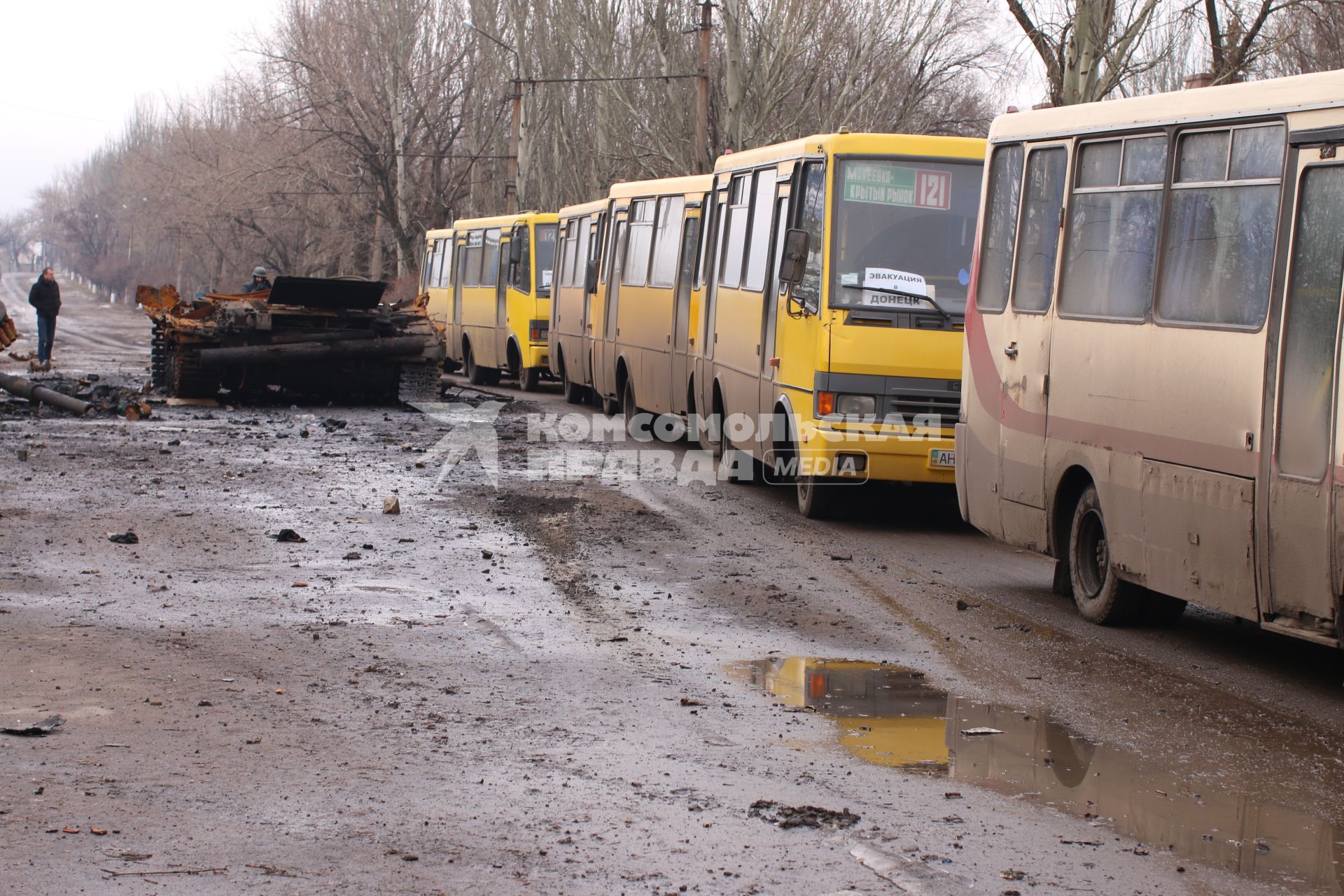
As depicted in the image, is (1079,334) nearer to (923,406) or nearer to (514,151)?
(923,406)


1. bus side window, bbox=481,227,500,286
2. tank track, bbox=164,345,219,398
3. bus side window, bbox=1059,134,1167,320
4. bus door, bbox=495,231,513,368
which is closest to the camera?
bus side window, bbox=1059,134,1167,320

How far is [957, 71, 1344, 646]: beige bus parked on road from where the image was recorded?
23.2ft

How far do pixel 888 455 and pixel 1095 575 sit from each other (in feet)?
11.1

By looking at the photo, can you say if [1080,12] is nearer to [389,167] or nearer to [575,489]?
[575,489]

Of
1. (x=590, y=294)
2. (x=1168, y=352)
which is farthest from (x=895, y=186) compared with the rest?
(x=590, y=294)

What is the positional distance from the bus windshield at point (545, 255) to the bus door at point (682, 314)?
9.91m

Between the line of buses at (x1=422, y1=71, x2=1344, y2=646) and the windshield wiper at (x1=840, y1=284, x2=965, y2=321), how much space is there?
0.02 metres

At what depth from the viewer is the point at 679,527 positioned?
491 inches

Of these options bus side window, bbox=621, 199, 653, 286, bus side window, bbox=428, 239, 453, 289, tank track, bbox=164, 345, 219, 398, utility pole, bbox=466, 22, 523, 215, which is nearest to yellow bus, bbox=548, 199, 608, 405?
bus side window, bbox=621, 199, 653, 286

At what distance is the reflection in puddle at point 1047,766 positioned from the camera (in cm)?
509

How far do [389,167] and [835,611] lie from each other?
161 ft

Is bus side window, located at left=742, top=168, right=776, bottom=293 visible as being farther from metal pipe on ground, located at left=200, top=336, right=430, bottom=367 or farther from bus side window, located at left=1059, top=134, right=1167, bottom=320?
metal pipe on ground, located at left=200, top=336, right=430, bottom=367

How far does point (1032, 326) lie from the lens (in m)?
9.73

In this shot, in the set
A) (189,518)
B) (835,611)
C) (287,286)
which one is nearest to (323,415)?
(287,286)
